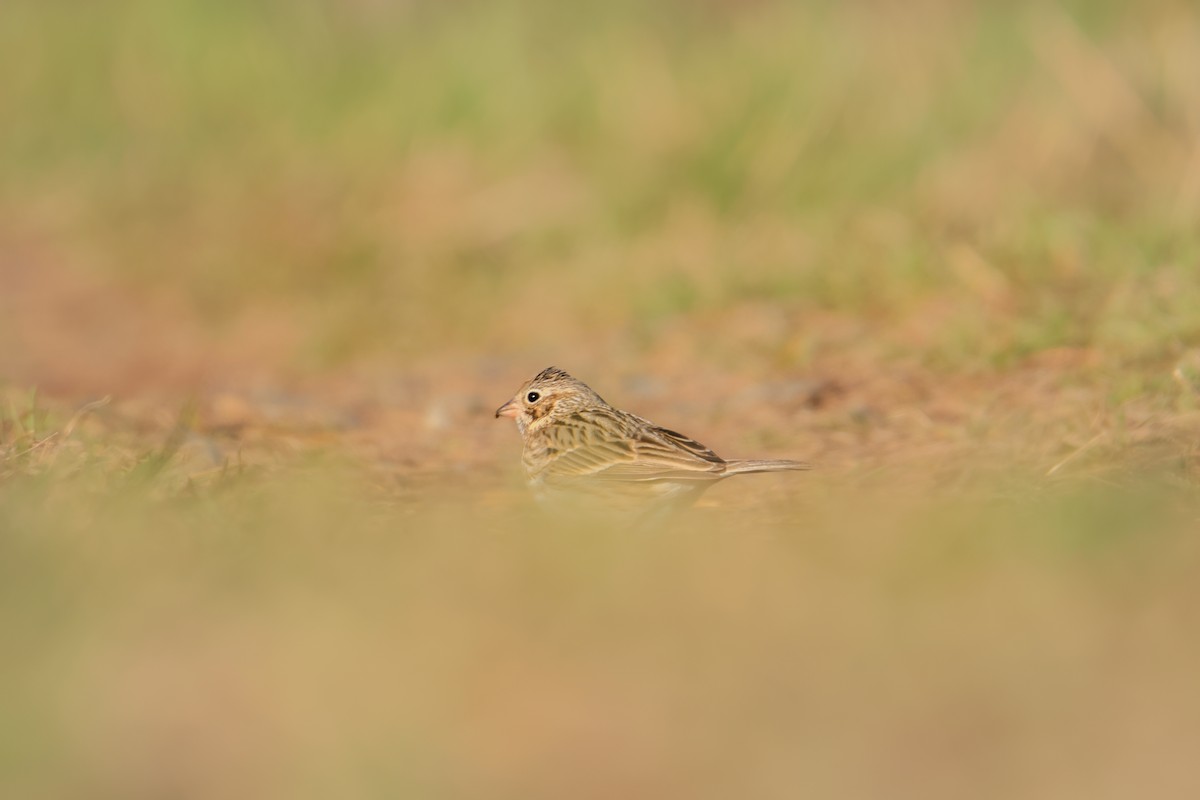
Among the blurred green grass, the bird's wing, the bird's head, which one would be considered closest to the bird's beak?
the bird's head

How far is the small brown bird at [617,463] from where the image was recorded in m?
5.03

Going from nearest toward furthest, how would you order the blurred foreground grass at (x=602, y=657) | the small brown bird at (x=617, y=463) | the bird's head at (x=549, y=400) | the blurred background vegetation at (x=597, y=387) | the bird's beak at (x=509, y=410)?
the blurred foreground grass at (x=602, y=657) < the blurred background vegetation at (x=597, y=387) < the small brown bird at (x=617, y=463) < the bird's head at (x=549, y=400) < the bird's beak at (x=509, y=410)

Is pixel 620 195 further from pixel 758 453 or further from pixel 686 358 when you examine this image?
pixel 758 453

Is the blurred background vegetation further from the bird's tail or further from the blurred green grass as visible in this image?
the bird's tail

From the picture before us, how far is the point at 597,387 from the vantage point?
752cm

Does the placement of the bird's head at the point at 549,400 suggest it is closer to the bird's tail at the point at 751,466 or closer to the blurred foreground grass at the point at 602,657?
the bird's tail at the point at 751,466

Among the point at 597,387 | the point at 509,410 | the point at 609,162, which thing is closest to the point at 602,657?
the point at 509,410

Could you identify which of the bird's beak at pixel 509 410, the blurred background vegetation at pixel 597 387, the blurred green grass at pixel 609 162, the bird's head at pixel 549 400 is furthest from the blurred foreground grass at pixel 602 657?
the blurred green grass at pixel 609 162

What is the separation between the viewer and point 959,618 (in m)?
3.91

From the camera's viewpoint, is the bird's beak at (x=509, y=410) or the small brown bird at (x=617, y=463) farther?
the bird's beak at (x=509, y=410)

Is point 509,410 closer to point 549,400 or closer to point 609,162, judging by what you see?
point 549,400

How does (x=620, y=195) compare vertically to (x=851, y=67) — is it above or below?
below

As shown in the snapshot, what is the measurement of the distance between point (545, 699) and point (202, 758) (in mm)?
719

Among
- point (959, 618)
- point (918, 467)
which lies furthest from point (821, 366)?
point (959, 618)
